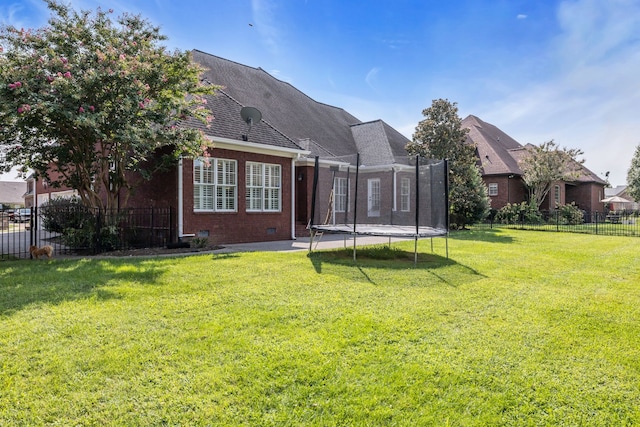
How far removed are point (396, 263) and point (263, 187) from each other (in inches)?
264

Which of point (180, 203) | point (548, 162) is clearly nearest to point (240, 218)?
point (180, 203)

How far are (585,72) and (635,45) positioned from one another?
351 centimetres

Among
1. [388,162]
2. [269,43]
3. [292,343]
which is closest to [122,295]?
[292,343]

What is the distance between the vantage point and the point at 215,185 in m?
12.3

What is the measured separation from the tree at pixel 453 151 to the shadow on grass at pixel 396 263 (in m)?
11.0

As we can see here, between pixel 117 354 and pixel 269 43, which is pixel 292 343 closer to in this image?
pixel 117 354

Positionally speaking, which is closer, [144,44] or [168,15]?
[144,44]

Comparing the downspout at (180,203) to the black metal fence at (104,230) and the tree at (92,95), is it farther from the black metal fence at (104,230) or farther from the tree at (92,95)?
the tree at (92,95)

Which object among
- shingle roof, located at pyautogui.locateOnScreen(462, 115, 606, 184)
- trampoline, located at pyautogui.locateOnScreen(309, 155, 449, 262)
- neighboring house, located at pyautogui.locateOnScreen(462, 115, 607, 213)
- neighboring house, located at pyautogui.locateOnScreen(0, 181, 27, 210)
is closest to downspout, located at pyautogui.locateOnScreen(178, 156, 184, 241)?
trampoline, located at pyautogui.locateOnScreen(309, 155, 449, 262)

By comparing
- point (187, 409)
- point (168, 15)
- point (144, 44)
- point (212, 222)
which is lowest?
point (187, 409)

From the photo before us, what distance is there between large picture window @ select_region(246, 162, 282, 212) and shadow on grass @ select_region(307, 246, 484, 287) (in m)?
4.16

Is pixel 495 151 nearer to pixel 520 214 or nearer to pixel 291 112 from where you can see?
pixel 520 214

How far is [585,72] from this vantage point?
46.6ft

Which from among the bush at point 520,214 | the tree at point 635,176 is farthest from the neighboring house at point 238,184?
the tree at point 635,176
